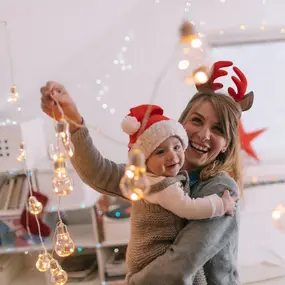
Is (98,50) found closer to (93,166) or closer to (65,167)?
(93,166)

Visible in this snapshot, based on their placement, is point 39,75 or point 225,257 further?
point 39,75

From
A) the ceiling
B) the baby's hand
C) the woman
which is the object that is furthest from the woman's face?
the ceiling

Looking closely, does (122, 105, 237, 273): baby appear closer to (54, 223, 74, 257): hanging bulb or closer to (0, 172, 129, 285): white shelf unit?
(54, 223, 74, 257): hanging bulb

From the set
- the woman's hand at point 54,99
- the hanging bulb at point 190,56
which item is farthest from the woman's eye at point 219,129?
the woman's hand at point 54,99

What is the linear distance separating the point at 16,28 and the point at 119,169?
1366 mm

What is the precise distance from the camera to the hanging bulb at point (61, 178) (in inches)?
29.3

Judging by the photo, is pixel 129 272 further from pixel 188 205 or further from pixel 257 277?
pixel 257 277

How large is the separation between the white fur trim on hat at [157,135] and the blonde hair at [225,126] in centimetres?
18

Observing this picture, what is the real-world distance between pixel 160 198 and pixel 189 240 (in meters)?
0.10

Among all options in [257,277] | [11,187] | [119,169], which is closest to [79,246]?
[11,187]

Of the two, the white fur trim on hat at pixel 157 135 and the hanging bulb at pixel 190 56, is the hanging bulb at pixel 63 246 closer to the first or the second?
the white fur trim on hat at pixel 157 135

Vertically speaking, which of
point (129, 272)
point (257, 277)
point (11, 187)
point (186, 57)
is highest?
point (186, 57)

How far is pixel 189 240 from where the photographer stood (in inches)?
32.9

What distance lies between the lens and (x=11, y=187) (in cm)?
207
